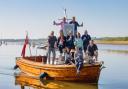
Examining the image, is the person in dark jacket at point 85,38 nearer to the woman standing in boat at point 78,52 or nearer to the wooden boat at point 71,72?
the woman standing in boat at point 78,52

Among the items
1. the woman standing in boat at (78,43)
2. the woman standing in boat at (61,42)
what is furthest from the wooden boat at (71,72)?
the woman standing in boat at (61,42)

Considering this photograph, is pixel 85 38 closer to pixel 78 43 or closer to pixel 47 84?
pixel 78 43

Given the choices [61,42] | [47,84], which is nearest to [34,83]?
[47,84]

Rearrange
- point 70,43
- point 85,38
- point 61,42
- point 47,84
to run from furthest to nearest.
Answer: point 85,38
point 61,42
point 70,43
point 47,84

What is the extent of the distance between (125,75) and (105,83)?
15.3 ft

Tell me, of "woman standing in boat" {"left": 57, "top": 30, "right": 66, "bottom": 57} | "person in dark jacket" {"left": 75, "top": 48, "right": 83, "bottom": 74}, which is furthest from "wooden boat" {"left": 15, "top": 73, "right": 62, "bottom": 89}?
"woman standing in boat" {"left": 57, "top": 30, "right": 66, "bottom": 57}

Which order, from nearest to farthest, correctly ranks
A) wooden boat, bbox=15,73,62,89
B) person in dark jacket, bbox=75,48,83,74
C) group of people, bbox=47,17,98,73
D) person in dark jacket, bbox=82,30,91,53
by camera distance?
person in dark jacket, bbox=75,48,83,74, wooden boat, bbox=15,73,62,89, group of people, bbox=47,17,98,73, person in dark jacket, bbox=82,30,91,53

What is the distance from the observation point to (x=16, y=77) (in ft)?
81.7

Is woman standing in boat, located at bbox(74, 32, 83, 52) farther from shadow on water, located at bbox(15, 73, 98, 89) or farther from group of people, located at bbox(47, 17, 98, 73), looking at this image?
shadow on water, located at bbox(15, 73, 98, 89)

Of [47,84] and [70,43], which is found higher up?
[70,43]

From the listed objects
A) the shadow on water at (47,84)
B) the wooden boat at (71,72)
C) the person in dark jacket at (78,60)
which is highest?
the person in dark jacket at (78,60)

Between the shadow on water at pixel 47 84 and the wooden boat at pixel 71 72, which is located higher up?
the wooden boat at pixel 71 72

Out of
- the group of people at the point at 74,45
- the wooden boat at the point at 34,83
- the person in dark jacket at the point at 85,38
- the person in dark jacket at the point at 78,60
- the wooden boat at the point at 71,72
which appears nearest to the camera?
the person in dark jacket at the point at 78,60

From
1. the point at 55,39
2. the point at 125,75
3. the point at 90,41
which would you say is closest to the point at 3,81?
the point at 55,39
